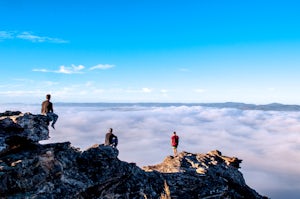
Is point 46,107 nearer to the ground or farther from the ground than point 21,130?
farther from the ground

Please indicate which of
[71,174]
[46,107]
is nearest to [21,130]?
[46,107]

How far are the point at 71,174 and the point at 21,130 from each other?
139 inches

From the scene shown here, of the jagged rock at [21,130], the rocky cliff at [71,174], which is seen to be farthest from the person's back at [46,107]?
the jagged rock at [21,130]

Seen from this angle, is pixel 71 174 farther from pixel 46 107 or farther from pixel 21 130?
pixel 46 107

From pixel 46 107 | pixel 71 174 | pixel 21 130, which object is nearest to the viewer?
pixel 71 174

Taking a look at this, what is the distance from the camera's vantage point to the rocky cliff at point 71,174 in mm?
13320

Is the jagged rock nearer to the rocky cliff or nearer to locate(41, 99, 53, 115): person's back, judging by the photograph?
the rocky cliff

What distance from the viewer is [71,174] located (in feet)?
47.9

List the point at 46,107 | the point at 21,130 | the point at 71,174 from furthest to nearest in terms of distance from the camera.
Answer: the point at 46,107
the point at 21,130
the point at 71,174

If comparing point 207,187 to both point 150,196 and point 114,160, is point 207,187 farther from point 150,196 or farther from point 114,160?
point 114,160

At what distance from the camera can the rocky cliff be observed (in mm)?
13320

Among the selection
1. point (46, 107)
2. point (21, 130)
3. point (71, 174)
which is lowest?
point (71, 174)

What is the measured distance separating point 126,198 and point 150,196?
1.40 m

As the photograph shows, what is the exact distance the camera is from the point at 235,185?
796 inches
